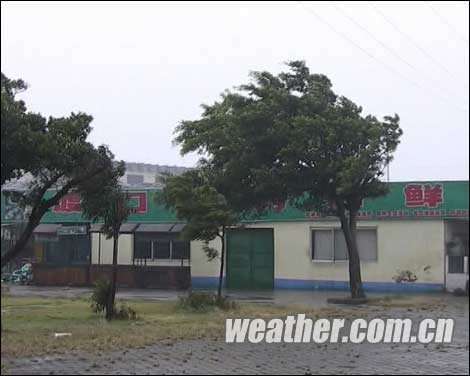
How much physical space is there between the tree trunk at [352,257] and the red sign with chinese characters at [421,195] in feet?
6.94

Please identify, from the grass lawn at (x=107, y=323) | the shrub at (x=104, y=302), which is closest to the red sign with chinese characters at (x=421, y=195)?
the grass lawn at (x=107, y=323)

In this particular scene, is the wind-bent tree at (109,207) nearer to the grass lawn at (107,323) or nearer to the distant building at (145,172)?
the grass lawn at (107,323)

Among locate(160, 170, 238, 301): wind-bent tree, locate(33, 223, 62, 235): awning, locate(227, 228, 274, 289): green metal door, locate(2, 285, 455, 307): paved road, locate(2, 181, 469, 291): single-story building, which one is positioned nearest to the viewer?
locate(160, 170, 238, 301): wind-bent tree

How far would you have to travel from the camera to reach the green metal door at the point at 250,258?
2273cm

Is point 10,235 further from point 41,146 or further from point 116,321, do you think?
point 116,321

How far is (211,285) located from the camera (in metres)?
22.3

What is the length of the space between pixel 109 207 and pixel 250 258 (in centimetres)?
1155

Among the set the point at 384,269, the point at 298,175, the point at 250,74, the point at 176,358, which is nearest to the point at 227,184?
the point at 298,175

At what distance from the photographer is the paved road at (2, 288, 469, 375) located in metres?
7.05

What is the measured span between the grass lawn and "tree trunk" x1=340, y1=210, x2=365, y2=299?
1121mm

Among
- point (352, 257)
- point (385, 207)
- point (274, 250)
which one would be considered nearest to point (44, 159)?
point (352, 257)

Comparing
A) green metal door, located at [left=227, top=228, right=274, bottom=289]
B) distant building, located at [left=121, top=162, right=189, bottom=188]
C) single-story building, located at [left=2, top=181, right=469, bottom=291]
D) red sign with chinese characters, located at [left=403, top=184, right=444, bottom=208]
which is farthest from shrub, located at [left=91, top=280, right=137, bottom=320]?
green metal door, located at [left=227, top=228, right=274, bottom=289]

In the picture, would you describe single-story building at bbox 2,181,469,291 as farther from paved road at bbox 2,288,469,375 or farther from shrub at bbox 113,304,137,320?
paved road at bbox 2,288,469,375

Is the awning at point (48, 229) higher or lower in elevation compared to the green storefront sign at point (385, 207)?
lower
